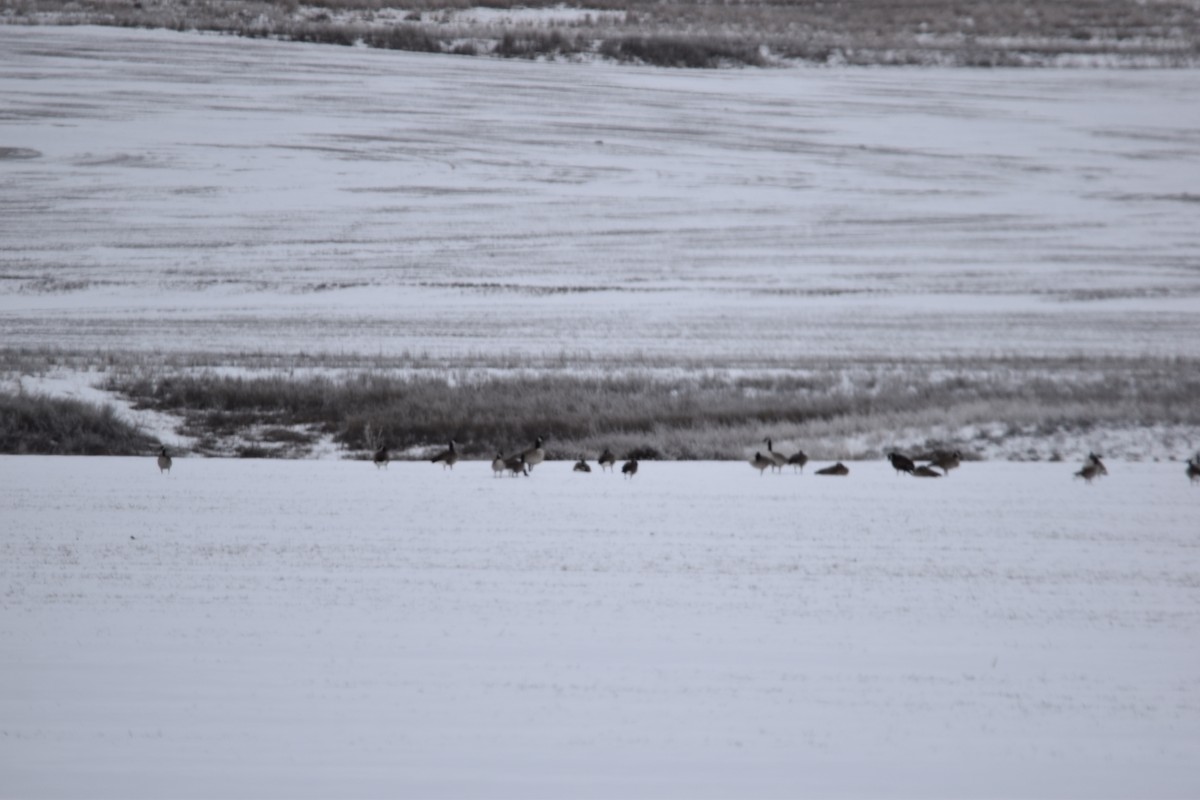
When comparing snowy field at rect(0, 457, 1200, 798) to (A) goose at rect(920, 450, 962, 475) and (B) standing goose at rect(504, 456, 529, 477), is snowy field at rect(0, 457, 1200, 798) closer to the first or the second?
(A) goose at rect(920, 450, 962, 475)

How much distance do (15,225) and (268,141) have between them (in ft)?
28.8

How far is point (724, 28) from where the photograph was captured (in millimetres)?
49406

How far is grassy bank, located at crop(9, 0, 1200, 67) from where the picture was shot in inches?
1848

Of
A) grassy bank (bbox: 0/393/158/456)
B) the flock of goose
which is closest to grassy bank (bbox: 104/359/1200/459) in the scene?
grassy bank (bbox: 0/393/158/456)

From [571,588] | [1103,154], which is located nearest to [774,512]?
[571,588]

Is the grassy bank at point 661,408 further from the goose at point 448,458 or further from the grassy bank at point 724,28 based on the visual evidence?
the grassy bank at point 724,28

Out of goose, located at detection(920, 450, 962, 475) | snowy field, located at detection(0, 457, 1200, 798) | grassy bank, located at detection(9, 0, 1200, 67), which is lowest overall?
goose, located at detection(920, 450, 962, 475)

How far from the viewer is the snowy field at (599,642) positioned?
553cm

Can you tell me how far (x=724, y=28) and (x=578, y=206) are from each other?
2039 cm

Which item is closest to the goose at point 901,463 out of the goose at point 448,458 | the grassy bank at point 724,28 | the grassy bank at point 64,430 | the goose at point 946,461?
the goose at point 946,461

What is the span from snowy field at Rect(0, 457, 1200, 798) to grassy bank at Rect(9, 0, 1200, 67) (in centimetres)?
3887

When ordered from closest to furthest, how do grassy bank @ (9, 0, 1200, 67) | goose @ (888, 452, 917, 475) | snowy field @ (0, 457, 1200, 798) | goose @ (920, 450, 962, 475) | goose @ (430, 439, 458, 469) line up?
snowy field @ (0, 457, 1200, 798)
goose @ (888, 452, 917, 475)
goose @ (920, 450, 962, 475)
goose @ (430, 439, 458, 469)
grassy bank @ (9, 0, 1200, 67)

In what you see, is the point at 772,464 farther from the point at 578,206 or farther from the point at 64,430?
the point at 578,206

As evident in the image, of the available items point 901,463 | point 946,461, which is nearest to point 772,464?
point 901,463
